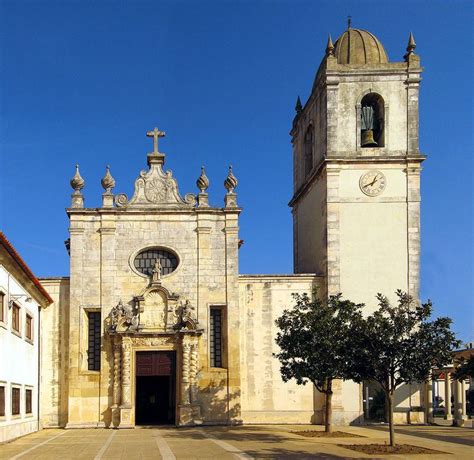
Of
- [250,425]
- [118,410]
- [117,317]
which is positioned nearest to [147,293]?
[117,317]

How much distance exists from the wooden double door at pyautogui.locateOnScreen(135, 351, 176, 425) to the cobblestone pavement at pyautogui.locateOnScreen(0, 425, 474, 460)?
7.98 ft

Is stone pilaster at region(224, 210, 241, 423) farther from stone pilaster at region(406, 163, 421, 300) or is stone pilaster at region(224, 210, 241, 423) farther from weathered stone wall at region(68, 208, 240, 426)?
stone pilaster at region(406, 163, 421, 300)

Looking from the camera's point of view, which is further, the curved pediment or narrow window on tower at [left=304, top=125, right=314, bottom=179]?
narrow window on tower at [left=304, top=125, right=314, bottom=179]

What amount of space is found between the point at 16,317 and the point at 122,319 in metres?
6.06

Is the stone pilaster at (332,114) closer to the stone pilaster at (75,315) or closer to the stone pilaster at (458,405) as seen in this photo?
the stone pilaster at (75,315)

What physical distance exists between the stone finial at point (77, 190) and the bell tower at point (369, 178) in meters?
10.7

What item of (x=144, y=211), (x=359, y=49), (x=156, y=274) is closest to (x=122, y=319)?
(x=156, y=274)

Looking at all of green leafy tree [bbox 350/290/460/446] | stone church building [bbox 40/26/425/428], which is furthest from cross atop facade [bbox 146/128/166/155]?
green leafy tree [bbox 350/290/460/446]

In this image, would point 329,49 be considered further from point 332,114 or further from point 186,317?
point 186,317

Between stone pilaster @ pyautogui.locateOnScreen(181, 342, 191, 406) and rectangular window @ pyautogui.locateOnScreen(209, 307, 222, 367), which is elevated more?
rectangular window @ pyautogui.locateOnScreen(209, 307, 222, 367)

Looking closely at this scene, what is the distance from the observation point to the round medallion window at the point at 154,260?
108 feet

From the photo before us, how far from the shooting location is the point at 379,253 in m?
32.7

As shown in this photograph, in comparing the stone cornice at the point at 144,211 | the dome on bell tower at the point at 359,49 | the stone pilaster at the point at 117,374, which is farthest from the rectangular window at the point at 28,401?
the dome on bell tower at the point at 359,49

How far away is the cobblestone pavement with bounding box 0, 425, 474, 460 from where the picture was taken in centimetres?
1989
